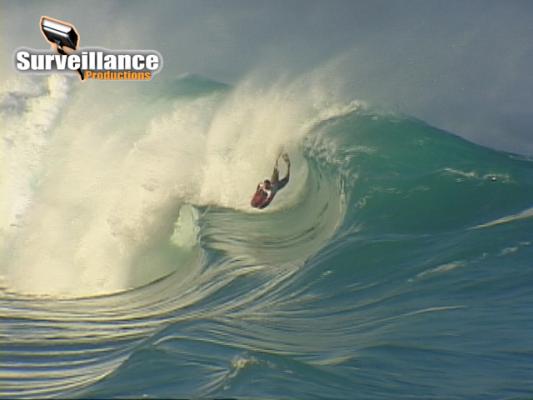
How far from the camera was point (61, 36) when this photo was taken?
1509 centimetres

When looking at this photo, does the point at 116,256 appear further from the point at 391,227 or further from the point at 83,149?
the point at 391,227

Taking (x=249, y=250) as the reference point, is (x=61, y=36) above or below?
above

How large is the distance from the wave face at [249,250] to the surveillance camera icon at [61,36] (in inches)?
30.3

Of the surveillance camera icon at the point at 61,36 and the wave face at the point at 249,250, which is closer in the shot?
the wave face at the point at 249,250

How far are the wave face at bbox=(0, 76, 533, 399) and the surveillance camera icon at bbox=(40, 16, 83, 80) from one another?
769 mm

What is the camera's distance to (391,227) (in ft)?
34.1

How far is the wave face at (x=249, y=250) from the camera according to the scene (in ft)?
20.9

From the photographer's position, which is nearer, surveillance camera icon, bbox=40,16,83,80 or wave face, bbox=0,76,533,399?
wave face, bbox=0,76,533,399

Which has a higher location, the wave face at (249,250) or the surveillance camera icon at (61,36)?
the surveillance camera icon at (61,36)

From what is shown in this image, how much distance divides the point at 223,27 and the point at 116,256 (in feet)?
21.3

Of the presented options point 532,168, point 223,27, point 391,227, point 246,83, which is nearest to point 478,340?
point 391,227

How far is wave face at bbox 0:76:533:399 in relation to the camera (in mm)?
6367

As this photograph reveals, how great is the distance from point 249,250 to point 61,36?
6763mm

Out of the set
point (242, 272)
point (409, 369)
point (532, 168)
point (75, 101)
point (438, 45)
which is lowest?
point (409, 369)
